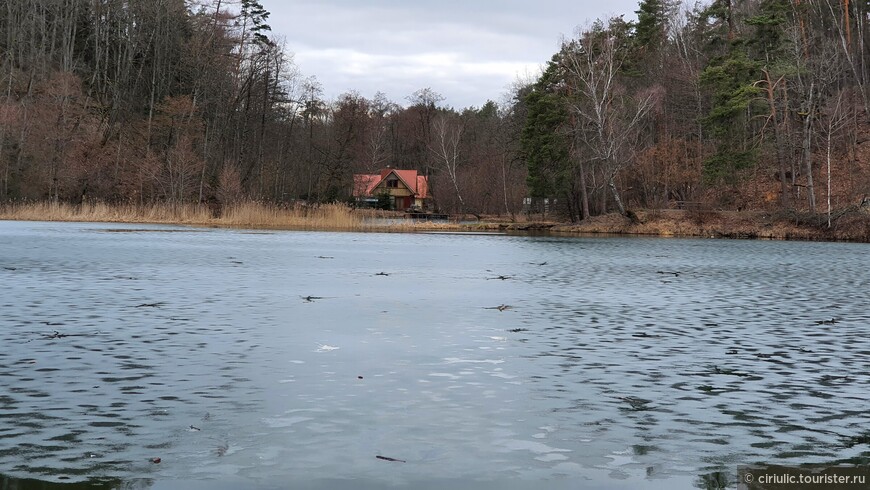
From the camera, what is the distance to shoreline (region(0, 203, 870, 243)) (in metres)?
54.3

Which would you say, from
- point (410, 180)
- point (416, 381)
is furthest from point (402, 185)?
point (416, 381)

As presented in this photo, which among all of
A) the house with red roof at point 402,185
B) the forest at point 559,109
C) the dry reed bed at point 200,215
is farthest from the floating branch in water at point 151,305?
the house with red roof at point 402,185

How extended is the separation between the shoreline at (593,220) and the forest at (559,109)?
1507mm

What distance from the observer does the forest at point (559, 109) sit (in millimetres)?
61844

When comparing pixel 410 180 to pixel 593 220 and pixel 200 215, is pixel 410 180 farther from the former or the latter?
pixel 200 215

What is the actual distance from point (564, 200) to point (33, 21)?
43385mm

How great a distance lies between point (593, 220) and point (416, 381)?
182 feet

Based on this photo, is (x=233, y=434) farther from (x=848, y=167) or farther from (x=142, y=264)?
(x=848, y=167)

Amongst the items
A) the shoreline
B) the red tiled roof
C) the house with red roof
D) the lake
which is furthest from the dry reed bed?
the house with red roof

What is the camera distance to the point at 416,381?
10.3 metres

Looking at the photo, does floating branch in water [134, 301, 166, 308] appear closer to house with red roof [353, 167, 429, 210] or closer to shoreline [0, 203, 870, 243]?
shoreline [0, 203, 870, 243]

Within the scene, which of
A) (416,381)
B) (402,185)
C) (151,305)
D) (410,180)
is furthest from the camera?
(410,180)

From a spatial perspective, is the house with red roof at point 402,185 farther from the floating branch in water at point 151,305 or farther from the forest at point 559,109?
the floating branch in water at point 151,305

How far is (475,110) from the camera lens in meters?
164
